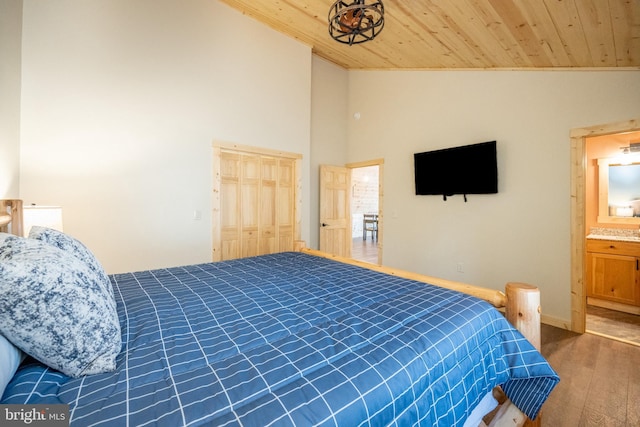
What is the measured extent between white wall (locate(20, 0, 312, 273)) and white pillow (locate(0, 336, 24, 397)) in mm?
2458

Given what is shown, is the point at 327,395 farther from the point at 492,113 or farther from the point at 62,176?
the point at 492,113

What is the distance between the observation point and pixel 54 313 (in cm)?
79

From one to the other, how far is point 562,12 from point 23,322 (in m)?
3.34

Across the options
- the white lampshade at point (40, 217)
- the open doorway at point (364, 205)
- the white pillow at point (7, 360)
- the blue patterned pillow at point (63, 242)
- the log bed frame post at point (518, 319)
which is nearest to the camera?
the white pillow at point (7, 360)

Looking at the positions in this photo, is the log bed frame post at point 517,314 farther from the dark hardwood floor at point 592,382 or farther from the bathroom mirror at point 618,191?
the bathroom mirror at point 618,191

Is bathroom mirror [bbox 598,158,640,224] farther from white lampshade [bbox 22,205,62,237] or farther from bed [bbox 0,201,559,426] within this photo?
white lampshade [bbox 22,205,62,237]

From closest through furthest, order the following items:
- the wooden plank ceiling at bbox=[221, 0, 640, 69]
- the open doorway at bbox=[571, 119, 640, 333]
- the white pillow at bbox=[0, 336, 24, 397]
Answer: the white pillow at bbox=[0, 336, 24, 397] < the wooden plank ceiling at bbox=[221, 0, 640, 69] < the open doorway at bbox=[571, 119, 640, 333]

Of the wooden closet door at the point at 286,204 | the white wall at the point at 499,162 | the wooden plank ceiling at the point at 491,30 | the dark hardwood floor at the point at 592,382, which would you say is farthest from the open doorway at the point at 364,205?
the dark hardwood floor at the point at 592,382

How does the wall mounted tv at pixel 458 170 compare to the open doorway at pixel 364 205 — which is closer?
the wall mounted tv at pixel 458 170

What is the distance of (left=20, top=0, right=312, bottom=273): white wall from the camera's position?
8.39 feet

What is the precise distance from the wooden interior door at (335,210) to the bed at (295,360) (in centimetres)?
310

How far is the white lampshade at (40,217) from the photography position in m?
1.89

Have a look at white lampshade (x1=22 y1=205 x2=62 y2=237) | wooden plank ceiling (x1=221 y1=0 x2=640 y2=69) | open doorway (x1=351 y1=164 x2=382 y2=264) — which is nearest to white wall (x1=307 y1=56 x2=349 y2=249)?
wooden plank ceiling (x1=221 y1=0 x2=640 y2=69)

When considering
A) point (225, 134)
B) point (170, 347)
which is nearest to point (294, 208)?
point (225, 134)
